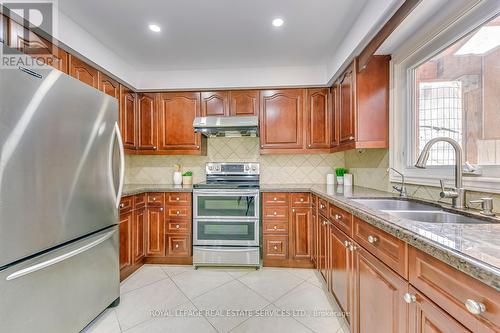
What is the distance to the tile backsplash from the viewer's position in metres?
3.09

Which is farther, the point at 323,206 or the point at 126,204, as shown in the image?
the point at 126,204

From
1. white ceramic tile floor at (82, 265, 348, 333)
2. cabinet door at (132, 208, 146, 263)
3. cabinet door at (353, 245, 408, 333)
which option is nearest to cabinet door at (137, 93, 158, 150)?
cabinet door at (132, 208, 146, 263)

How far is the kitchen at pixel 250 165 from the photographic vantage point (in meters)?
1.09

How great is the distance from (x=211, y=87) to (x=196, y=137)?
26.0 inches

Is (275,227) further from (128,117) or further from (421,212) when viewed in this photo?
(128,117)

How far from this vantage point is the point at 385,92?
2.02 metres

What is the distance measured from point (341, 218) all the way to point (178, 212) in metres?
1.85

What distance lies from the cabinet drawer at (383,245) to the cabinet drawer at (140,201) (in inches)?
87.0

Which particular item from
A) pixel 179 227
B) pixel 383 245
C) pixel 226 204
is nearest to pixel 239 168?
pixel 226 204

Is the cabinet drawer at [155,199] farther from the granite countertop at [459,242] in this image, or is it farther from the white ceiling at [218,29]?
the granite countertop at [459,242]

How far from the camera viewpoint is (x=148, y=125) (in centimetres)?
296

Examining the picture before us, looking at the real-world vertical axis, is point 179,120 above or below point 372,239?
above

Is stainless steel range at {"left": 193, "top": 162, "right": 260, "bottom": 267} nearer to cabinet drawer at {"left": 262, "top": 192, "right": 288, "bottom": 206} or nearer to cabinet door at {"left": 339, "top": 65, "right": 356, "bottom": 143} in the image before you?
cabinet drawer at {"left": 262, "top": 192, "right": 288, "bottom": 206}

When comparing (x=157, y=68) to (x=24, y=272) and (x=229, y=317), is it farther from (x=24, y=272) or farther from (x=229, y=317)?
(x=229, y=317)
